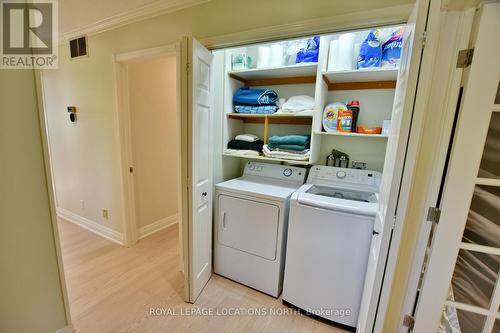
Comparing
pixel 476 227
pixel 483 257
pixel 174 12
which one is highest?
pixel 174 12

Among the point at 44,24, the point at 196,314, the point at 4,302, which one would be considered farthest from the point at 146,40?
the point at 196,314

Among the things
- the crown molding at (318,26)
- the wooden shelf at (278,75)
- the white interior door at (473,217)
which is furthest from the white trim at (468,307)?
the wooden shelf at (278,75)

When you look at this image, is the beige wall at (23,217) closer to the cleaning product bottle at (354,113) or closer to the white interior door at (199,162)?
the white interior door at (199,162)

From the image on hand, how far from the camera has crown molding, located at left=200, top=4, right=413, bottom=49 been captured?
1212 mm

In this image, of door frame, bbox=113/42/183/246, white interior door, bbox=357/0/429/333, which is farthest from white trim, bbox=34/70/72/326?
white interior door, bbox=357/0/429/333

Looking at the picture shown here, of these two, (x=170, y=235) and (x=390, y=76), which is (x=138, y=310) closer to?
(x=170, y=235)

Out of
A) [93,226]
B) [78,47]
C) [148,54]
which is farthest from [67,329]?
[78,47]

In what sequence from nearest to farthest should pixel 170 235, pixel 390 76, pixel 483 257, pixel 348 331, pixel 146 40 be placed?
pixel 483 257 < pixel 348 331 < pixel 390 76 < pixel 146 40 < pixel 170 235

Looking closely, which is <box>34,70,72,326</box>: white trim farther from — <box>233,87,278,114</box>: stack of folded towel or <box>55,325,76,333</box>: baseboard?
<box>233,87,278,114</box>: stack of folded towel

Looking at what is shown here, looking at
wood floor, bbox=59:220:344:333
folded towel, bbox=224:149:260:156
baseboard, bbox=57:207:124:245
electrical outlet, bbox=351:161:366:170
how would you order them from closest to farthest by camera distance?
wood floor, bbox=59:220:344:333
electrical outlet, bbox=351:161:366:170
folded towel, bbox=224:149:260:156
baseboard, bbox=57:207:124:245

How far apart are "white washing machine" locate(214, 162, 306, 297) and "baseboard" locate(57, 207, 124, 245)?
1.44 metres

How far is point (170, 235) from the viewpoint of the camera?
294 centimetres

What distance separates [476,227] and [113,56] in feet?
10.3

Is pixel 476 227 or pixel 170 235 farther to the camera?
pixel 170 235
